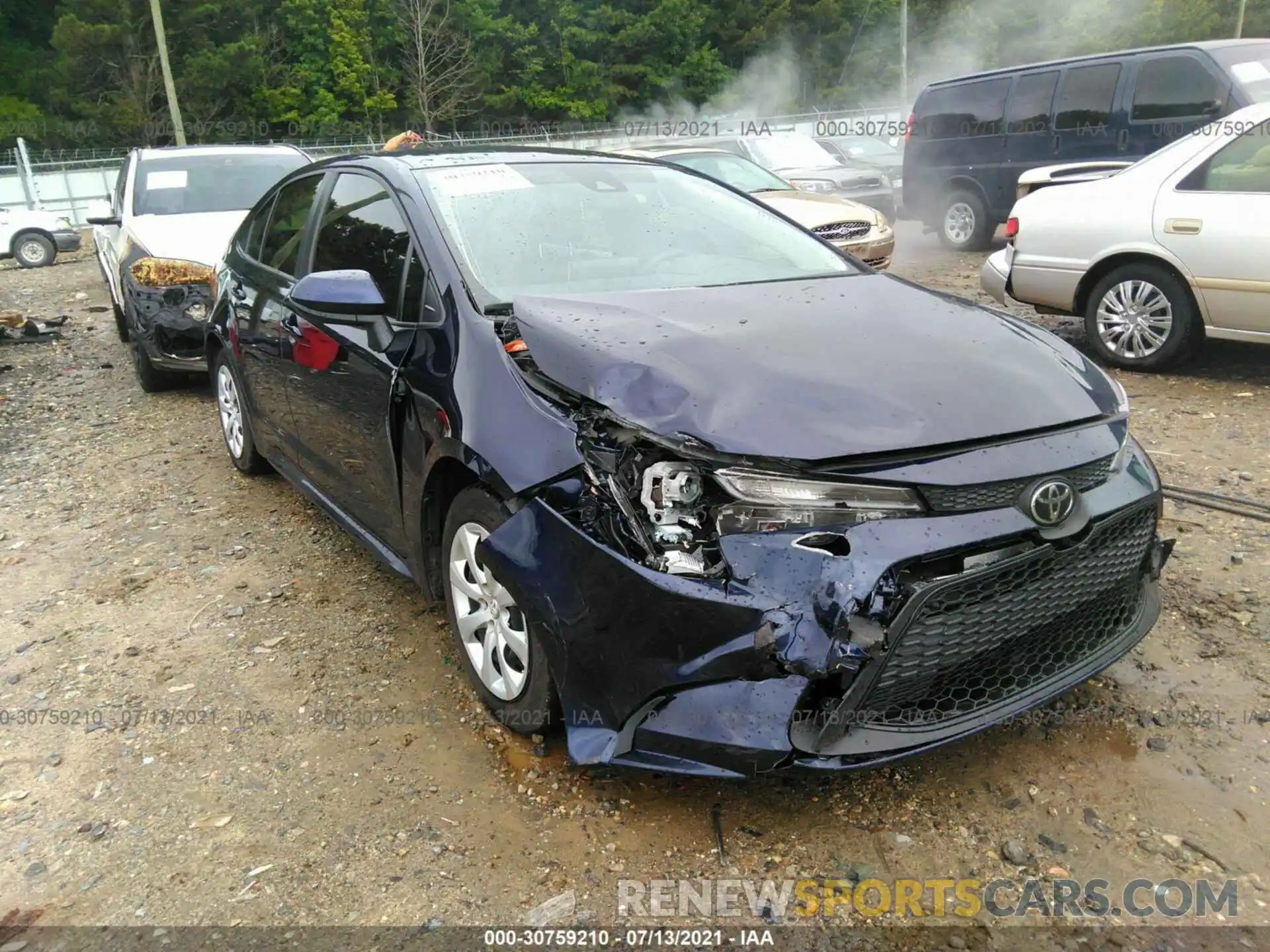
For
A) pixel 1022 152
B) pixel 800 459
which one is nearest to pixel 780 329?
pixel 800 459

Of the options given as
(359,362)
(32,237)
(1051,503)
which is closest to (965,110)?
(359,362)

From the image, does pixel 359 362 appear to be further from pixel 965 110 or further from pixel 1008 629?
pixel 965 110

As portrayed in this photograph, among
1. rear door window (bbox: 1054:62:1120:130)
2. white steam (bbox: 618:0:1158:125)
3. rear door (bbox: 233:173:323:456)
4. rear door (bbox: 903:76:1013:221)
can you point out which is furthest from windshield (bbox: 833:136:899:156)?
rear door (bbox: 233:173:323:456)

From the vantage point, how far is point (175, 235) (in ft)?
21.8

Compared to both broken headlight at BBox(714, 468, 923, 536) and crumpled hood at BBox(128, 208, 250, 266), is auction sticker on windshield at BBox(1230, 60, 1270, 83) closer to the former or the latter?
crumpled hood at BBox(128, 208, 250, 266)

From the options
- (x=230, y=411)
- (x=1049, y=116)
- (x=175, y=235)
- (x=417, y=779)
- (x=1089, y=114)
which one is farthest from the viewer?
(x=1049, y=116)

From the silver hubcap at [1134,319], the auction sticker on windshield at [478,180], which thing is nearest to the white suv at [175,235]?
the auction sticker on windshield at [478,180]

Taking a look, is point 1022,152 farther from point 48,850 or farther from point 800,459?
point 48,850

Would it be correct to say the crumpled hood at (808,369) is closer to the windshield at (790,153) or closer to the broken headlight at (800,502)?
the broken headlight at (800,502)

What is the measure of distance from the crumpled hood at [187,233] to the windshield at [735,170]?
4.24m

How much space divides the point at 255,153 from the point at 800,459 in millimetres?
7310

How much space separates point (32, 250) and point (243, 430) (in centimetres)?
1560

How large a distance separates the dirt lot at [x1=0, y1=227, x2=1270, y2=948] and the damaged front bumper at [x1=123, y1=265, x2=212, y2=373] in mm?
2563

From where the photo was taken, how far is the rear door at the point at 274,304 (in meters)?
3.95
